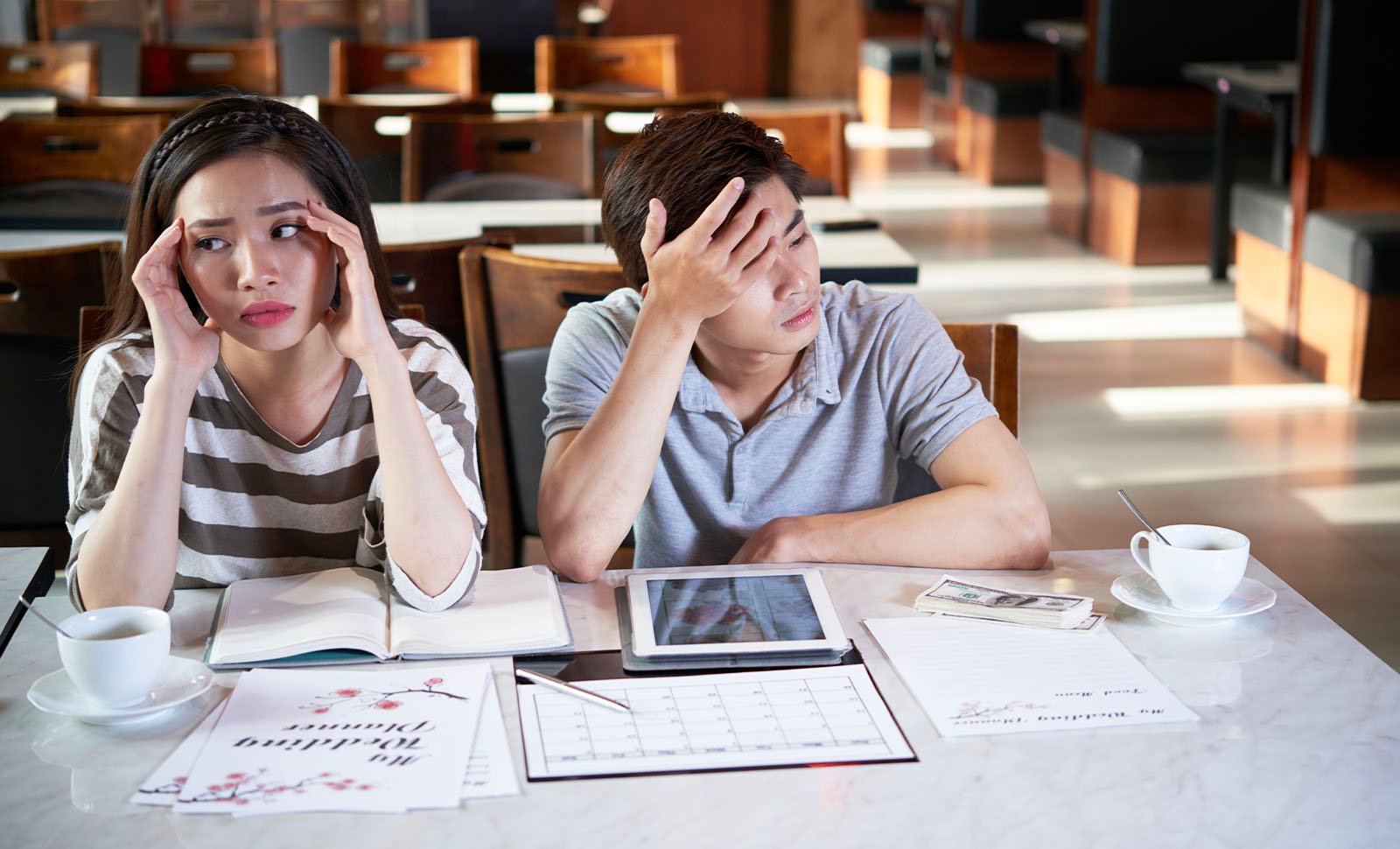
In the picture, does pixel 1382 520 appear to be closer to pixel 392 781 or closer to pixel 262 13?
pixel 392 781

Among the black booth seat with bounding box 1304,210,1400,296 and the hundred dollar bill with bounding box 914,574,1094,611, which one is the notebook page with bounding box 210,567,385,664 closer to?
the hundred dollar bill with bounding box 914,574,1094,611

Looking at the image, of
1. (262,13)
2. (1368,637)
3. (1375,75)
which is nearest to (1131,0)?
(1375,75)

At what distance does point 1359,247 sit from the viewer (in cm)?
429

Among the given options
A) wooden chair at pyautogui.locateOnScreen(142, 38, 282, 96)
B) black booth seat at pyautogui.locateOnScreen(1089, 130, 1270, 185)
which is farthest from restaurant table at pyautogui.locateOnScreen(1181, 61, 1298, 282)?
wooden chair at pyautogui.locateOnScreen(142, 38, 282, 96)

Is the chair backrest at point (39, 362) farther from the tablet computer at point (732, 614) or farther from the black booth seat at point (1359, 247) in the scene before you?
the black booth seat at point (1359, 247)

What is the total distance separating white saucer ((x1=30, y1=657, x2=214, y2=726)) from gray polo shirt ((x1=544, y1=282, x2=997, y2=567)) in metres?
0.61

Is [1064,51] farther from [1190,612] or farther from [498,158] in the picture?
[1190,612]

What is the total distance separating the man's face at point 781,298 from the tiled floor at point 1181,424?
1543 mm

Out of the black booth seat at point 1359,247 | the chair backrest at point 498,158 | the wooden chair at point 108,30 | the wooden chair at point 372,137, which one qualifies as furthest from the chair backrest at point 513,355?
the wooden chair at point 108,30

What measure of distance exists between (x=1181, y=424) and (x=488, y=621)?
3.16 m

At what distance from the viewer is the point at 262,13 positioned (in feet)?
28.1

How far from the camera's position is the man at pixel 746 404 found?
155 centimetres

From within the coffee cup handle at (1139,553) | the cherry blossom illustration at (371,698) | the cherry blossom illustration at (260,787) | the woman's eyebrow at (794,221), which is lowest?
the cherry blossom illustration at (260,787)

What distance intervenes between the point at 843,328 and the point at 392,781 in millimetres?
899
